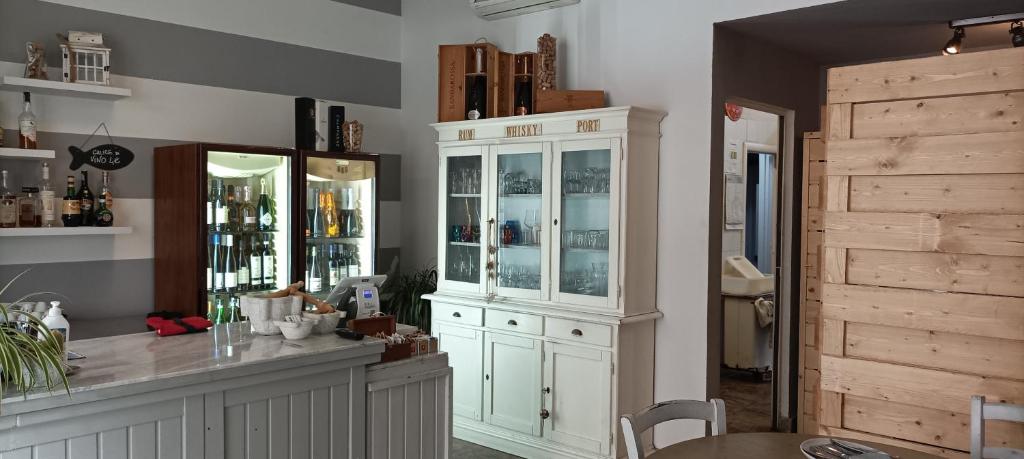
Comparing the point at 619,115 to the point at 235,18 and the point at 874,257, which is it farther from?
the point at 235,18

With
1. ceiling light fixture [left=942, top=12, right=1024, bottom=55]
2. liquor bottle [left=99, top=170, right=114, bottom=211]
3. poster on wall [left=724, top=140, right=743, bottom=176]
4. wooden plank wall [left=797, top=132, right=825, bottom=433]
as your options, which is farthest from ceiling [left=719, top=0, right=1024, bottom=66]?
liquor bottle [left=99, top=170, right=114, bottom=211]

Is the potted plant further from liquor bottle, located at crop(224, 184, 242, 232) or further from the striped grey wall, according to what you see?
the striped grey wall

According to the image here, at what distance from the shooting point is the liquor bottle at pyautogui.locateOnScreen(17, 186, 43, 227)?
4.15m

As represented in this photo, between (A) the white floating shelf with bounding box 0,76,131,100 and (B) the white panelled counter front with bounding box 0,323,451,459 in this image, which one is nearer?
(B) the white panelled counter front with bounding box 0,323,451,459

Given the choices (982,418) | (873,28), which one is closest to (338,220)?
(873,28)

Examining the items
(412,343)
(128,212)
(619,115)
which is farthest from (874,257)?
(128,212)

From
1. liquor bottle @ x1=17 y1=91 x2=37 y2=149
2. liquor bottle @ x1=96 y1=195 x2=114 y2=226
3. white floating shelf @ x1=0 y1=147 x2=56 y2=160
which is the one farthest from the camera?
liquor bottle @ x1=96 y1=195 x2=114 y2=226

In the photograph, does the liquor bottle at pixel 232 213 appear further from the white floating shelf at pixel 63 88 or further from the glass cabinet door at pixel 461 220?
the glass cabinet door at pixel 461 220

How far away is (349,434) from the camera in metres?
3.33

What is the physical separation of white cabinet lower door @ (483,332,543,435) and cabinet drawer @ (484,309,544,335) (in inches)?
2.1

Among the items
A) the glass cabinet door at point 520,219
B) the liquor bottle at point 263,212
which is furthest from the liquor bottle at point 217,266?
the glass cabinet door at point 520,219

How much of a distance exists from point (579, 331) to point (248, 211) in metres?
2.11

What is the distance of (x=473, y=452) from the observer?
493 cm

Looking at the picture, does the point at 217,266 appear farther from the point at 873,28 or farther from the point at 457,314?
the point at 873,28
